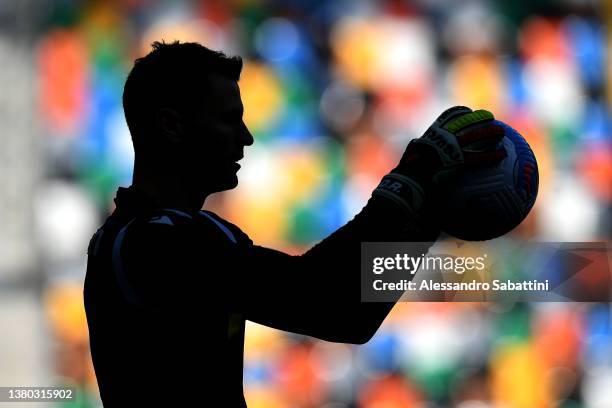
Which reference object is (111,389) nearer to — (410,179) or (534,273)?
(410,179)

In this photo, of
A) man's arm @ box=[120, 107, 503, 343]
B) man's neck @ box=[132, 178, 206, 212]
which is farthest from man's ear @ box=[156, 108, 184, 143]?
man's arm @ box=[120, 107, 503, 343]

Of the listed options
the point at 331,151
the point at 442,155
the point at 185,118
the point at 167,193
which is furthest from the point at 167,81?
the point at 331,151

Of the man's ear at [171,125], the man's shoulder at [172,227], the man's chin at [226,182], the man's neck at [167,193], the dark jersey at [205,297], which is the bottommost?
the dark jersey at [205,297]

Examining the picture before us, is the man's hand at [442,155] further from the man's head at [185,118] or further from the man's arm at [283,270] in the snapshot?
the man's head at [185,118]

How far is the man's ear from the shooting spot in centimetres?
332

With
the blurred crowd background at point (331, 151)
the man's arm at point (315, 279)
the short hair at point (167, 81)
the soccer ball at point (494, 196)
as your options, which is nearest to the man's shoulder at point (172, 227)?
the man's arm at point (315, 279)

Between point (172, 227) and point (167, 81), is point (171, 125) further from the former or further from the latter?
point (172, 227)

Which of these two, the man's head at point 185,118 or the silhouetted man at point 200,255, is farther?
the man's head at point 185,118

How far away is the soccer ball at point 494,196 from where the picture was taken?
333cm

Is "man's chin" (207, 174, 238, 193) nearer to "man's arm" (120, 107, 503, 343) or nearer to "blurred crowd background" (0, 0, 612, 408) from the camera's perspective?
"man's arm" (120, 107, 503, 343)

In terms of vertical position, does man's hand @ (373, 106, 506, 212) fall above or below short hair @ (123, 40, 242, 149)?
below

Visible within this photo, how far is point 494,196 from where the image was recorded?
11.2 ft

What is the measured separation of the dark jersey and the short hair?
0.98 feet

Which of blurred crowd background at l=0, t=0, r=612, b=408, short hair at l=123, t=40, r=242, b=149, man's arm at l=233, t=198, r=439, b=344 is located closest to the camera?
man's arm at l=233, t=198, r=439, b=344
